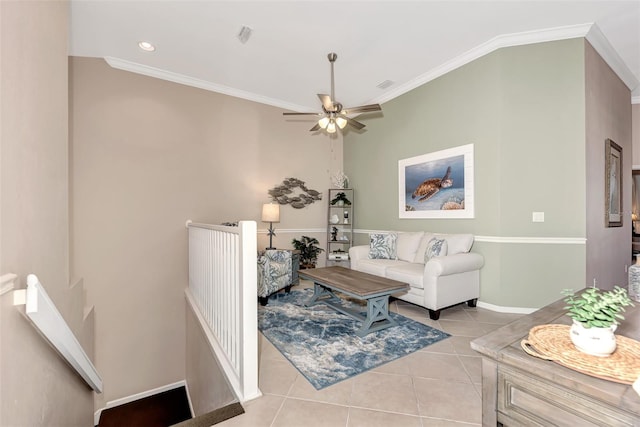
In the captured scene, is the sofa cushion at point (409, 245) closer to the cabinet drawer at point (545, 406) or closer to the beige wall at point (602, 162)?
the beige wall at point (602, 162)

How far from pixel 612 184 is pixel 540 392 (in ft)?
13.8

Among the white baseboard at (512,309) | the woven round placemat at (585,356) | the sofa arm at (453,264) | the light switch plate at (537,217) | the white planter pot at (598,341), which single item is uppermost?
the light switch plate at (537,217)

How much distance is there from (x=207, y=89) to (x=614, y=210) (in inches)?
234

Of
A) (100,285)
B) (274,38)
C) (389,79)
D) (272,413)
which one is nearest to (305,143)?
(389,79)

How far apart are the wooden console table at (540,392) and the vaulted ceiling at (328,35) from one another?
9.78 feet

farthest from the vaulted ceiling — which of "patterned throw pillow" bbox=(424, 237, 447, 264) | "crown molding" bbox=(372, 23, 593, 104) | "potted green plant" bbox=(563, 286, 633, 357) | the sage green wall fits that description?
"potted green plant" bbox=(563, 286, 633, 357)

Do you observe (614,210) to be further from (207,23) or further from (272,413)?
(207,23)

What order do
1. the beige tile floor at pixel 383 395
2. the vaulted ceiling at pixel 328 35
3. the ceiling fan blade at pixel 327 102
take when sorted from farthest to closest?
the ceiling fan blade at pixel 327 102, the vaulted ceiling at pixel 328 35, the beige tile floor at pixel 383 395

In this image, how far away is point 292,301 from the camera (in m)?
3.65

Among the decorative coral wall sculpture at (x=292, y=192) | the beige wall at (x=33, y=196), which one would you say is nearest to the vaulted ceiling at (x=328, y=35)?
the beige wall at (x=33, y=196)

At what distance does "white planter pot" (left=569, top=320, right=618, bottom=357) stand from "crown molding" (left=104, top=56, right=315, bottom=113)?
4764mm

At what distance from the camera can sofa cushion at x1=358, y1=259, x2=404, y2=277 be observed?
3603mm

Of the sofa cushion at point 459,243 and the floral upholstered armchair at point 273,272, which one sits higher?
the sofa cushion at point 459,243

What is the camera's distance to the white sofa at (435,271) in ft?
9.80
